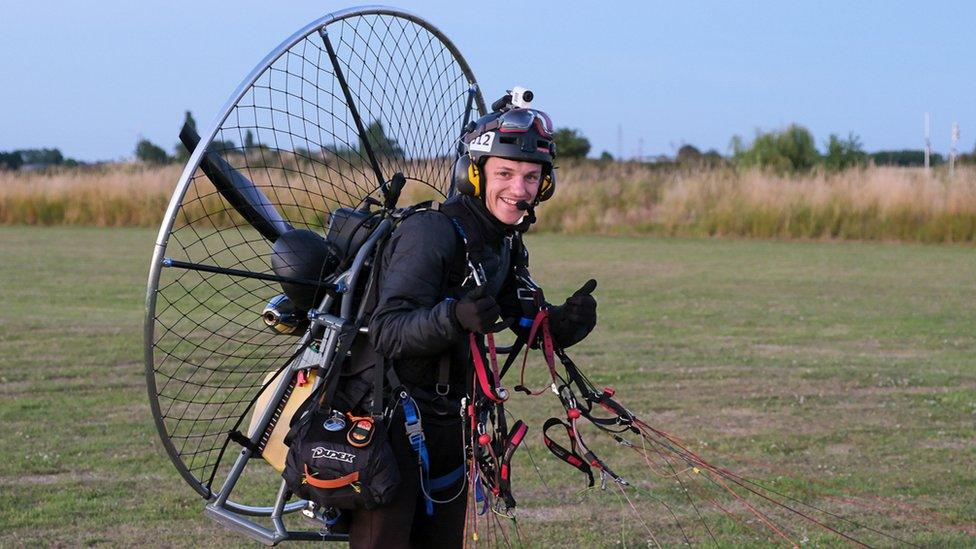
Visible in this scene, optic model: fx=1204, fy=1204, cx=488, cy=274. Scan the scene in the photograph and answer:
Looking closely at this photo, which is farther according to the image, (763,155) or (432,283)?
(763,155)

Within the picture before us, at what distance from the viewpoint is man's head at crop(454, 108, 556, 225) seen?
366cm

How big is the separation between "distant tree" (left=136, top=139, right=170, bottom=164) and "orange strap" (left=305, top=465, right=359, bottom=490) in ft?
78.8

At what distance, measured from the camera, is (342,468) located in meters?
3.52

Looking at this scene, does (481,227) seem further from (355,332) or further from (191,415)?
(191,415)

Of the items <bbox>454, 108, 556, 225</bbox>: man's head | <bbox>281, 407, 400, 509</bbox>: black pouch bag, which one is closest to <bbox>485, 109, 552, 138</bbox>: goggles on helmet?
<bbox>454, 108, 556, 225</bbox>: man's head

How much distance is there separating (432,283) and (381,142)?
1363 mm

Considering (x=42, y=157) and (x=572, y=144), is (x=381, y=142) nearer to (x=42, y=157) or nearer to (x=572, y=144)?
(x=42, y=157)

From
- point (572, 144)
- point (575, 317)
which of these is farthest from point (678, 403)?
point (572, 144)

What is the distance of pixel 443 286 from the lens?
11.9 feet

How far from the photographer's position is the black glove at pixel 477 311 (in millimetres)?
3279

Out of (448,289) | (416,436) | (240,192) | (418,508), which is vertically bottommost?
(418,508)

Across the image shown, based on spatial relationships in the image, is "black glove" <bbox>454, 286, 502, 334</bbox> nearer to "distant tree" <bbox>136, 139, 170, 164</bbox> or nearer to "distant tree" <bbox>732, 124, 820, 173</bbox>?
"distant tree" <bbox>136, 139, 170, 164</bbox>

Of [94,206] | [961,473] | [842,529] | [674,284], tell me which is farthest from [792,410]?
[94,206]

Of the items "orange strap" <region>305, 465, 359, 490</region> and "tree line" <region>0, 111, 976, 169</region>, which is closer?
"orange strap" <region>305, 465, 359, 490</region>
